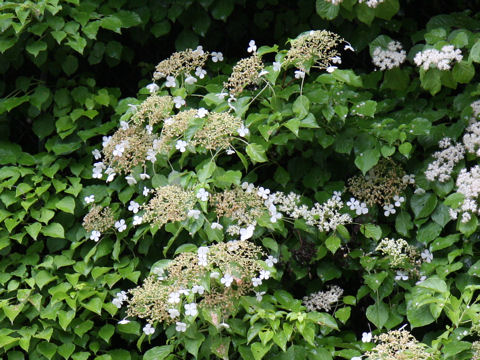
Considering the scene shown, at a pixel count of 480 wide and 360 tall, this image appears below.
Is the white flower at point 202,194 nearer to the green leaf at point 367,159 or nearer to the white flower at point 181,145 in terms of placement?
the white flower at point 181,145

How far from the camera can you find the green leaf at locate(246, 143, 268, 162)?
3.66m

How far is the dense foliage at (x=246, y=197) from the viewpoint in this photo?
3.59 m

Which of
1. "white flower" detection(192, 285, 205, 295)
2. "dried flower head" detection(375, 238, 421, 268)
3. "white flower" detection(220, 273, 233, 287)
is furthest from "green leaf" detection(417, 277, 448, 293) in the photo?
"white flower" detection(192, 285, 205, 295)

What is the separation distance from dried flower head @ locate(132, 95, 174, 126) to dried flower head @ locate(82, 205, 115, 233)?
0.46 m

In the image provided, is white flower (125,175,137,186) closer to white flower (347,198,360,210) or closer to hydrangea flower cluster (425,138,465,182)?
white flower (347,198,360,210)

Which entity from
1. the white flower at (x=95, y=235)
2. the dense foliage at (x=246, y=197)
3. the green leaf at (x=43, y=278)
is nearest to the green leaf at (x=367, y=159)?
the dense foliage at (x=246, y=197)

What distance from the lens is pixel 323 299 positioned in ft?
12.7

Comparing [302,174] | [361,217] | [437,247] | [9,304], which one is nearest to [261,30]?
[302,174]

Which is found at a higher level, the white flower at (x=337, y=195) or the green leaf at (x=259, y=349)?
the white flower at (x=337, y=195)

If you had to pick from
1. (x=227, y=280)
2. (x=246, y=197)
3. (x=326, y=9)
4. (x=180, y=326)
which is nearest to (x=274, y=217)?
(x=246, y=197)

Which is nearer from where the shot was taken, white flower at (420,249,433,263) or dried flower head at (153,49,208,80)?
white flower at (420,249,433,263)

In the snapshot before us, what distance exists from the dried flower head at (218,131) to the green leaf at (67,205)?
0.80 meters

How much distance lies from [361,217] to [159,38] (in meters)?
1.71

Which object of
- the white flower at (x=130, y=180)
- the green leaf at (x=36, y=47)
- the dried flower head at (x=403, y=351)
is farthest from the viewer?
the green leaf at (x=36, y=47)
